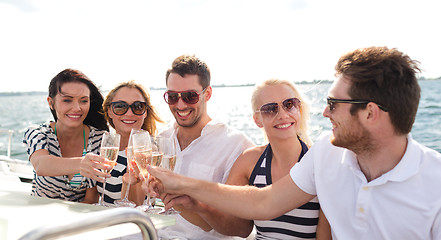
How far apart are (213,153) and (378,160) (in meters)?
1.50

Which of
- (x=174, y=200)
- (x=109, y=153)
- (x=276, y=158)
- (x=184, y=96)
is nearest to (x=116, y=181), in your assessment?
(x=184, y=96)

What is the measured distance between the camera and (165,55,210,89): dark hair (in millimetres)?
3357

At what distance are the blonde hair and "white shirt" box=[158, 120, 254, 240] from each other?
46 cm

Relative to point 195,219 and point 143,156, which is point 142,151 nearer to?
point 143,156

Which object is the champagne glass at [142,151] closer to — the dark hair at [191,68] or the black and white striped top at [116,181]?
the black and white striped top at [116,181]

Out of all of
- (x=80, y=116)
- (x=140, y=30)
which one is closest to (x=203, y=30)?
(x=140, y=30)

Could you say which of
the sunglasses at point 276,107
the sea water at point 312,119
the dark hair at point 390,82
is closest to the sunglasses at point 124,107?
the sunglasses at point 276,107

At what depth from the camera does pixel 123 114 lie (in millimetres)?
3242

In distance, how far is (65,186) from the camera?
339cm

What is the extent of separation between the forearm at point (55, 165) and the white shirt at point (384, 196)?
160 cm

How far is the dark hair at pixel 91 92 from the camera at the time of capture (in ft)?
11.3

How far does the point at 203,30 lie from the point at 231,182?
37.4 m

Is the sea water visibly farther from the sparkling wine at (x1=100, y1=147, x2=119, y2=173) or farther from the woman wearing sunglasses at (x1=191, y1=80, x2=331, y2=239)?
the sparkling wine at (x1=100, y1=147, x2=119, y2=173)

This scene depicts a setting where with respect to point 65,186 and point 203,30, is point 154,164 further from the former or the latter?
point 203,30
